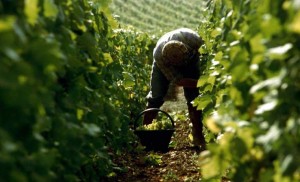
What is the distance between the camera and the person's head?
6.50 m

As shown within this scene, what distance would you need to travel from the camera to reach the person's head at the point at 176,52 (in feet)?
21.3

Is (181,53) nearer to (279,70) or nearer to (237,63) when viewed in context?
(237,63)

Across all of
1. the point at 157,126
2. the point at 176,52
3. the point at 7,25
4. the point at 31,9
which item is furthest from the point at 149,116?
the point at 7,25

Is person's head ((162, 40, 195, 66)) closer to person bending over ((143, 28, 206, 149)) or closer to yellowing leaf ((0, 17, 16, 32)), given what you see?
person bending over ((143, 28, 206, 149))

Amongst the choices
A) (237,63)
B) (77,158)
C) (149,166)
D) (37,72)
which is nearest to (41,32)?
(37,72)

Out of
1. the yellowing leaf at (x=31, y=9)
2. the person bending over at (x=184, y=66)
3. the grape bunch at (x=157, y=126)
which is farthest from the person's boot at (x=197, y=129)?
the yellowing leaf at (x=31, y=9)

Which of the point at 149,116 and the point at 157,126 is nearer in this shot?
the point at 157,126

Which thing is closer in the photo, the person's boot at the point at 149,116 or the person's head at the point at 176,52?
the person's head at the point at 176,52

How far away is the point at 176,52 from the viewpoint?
6555 millimetres

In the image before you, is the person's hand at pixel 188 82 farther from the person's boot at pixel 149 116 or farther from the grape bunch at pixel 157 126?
the person's boot at pixel 149 116

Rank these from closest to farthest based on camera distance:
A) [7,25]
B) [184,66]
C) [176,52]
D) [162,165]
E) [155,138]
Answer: [7,25] < [162,165] < [155,138] < [176,52] < [184,66]

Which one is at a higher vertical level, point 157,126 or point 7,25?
point 157,126

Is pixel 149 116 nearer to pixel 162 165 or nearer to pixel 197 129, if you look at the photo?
pixel 197 129

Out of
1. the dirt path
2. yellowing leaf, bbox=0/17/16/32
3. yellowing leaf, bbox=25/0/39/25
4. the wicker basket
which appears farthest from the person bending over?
yellowing leaf, bbox=0/17/16/32
